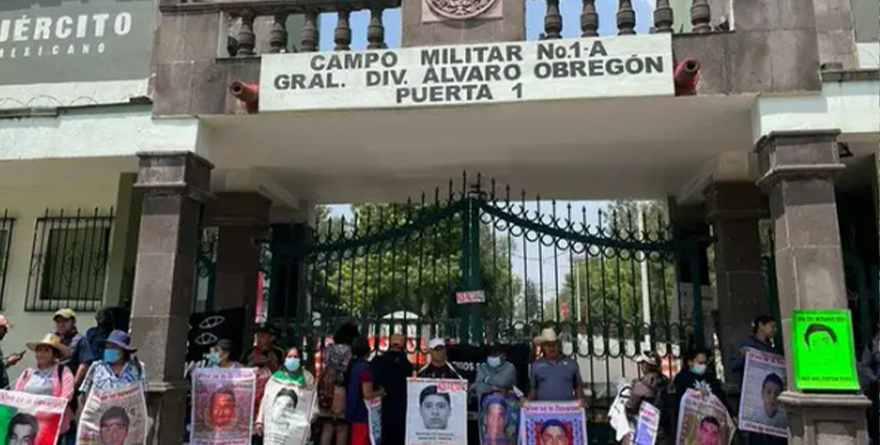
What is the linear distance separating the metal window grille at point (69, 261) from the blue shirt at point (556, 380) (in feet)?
19.3

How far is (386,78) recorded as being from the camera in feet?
20.8

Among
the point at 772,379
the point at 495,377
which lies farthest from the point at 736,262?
the point at 495,377

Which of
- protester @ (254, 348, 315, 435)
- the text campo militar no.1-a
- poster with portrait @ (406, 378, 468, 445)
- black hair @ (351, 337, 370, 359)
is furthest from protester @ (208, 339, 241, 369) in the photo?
the text campo militar no.1-a

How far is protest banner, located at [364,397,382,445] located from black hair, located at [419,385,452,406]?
1.41 ft

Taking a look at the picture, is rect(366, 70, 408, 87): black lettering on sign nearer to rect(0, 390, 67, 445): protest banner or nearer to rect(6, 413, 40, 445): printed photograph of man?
rect(0, 390, 67, 445): protest banner

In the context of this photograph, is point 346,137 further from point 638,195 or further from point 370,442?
point 638,195

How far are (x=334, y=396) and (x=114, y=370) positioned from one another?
1986 millimetres

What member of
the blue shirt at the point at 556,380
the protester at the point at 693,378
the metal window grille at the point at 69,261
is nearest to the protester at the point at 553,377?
the blue shirt at the point at 556,380

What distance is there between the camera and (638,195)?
9.98 m

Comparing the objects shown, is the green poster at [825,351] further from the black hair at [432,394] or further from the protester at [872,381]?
the black hair at [432,394]

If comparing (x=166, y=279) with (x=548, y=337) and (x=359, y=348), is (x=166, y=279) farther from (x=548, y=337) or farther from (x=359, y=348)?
(x=548, y=337)

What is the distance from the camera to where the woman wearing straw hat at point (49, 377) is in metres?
5.98

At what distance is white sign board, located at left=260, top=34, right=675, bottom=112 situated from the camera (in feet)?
19.8

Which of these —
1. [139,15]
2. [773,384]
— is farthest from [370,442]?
[139,15]
